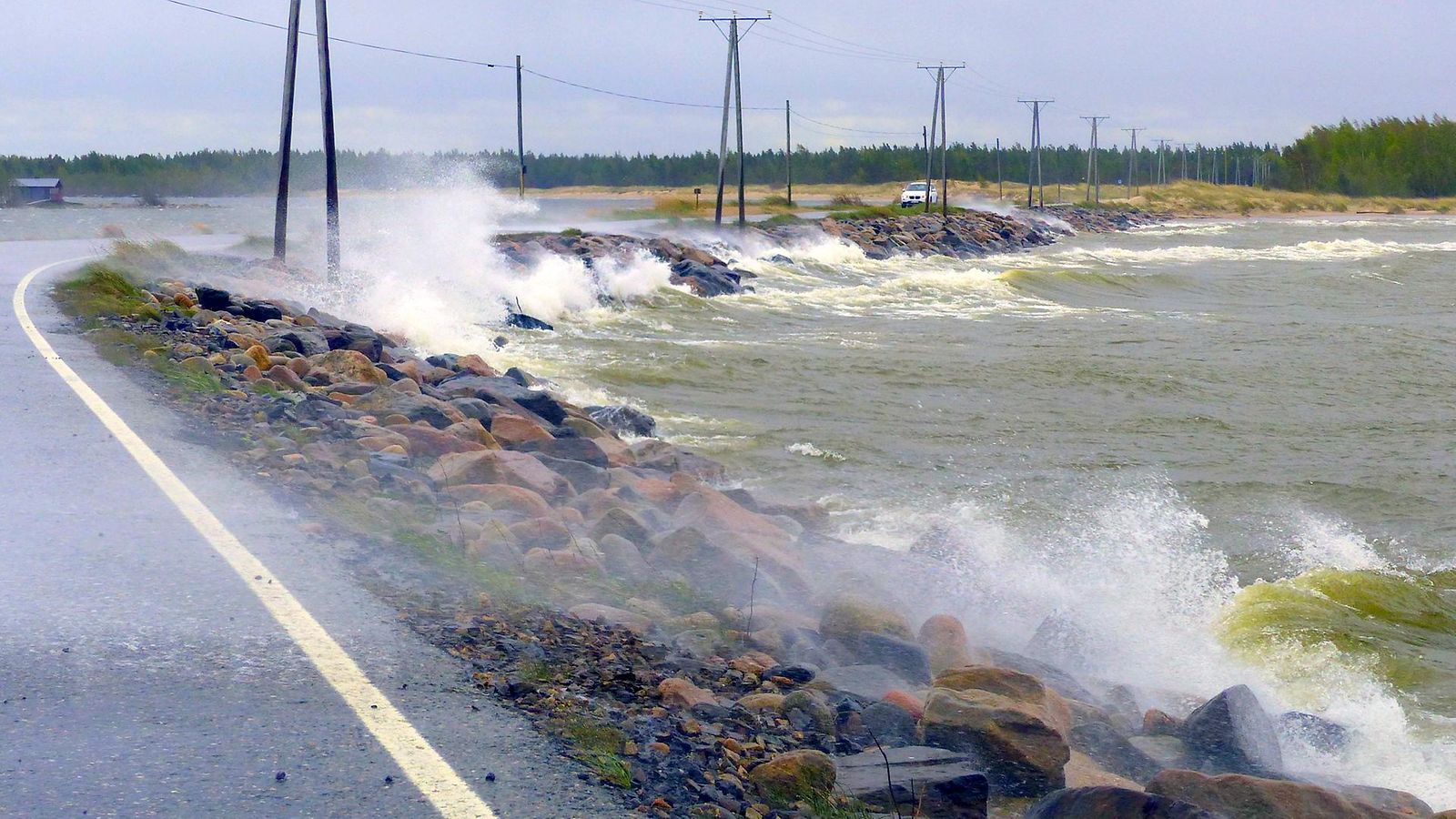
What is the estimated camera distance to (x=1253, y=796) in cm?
Answer: 524

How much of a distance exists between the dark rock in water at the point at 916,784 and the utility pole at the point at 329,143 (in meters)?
20.0

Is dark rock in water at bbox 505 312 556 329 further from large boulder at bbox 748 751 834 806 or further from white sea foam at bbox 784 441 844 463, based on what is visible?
large boulder at bbox 748 751 834 806

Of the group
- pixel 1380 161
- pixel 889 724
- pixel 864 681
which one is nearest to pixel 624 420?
pixel 864 681

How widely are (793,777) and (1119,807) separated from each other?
1077mm

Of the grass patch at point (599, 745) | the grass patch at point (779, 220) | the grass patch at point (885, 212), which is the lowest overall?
the grass patch at point (599, 745)

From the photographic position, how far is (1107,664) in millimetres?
8375

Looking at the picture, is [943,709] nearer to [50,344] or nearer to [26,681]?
[26,681]

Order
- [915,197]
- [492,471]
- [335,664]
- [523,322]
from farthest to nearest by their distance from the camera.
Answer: [915,197] → [523,322] → [492,471] → [335,664]

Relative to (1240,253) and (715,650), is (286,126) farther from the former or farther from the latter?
(1240,253)

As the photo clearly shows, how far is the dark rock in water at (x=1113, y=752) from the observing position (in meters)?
6.02

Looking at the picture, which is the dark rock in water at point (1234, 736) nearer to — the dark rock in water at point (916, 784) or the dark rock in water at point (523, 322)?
the dark rock in water at point (916, 784)

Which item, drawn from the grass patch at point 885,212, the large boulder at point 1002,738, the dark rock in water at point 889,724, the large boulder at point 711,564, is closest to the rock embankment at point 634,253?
the grass patch at point 885,212

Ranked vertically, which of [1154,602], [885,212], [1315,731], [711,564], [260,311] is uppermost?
[885,212]

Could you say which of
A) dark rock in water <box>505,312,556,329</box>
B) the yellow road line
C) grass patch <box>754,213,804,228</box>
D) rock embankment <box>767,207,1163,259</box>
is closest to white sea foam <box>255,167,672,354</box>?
dark rock in water <box>505,312,556,329</box>
